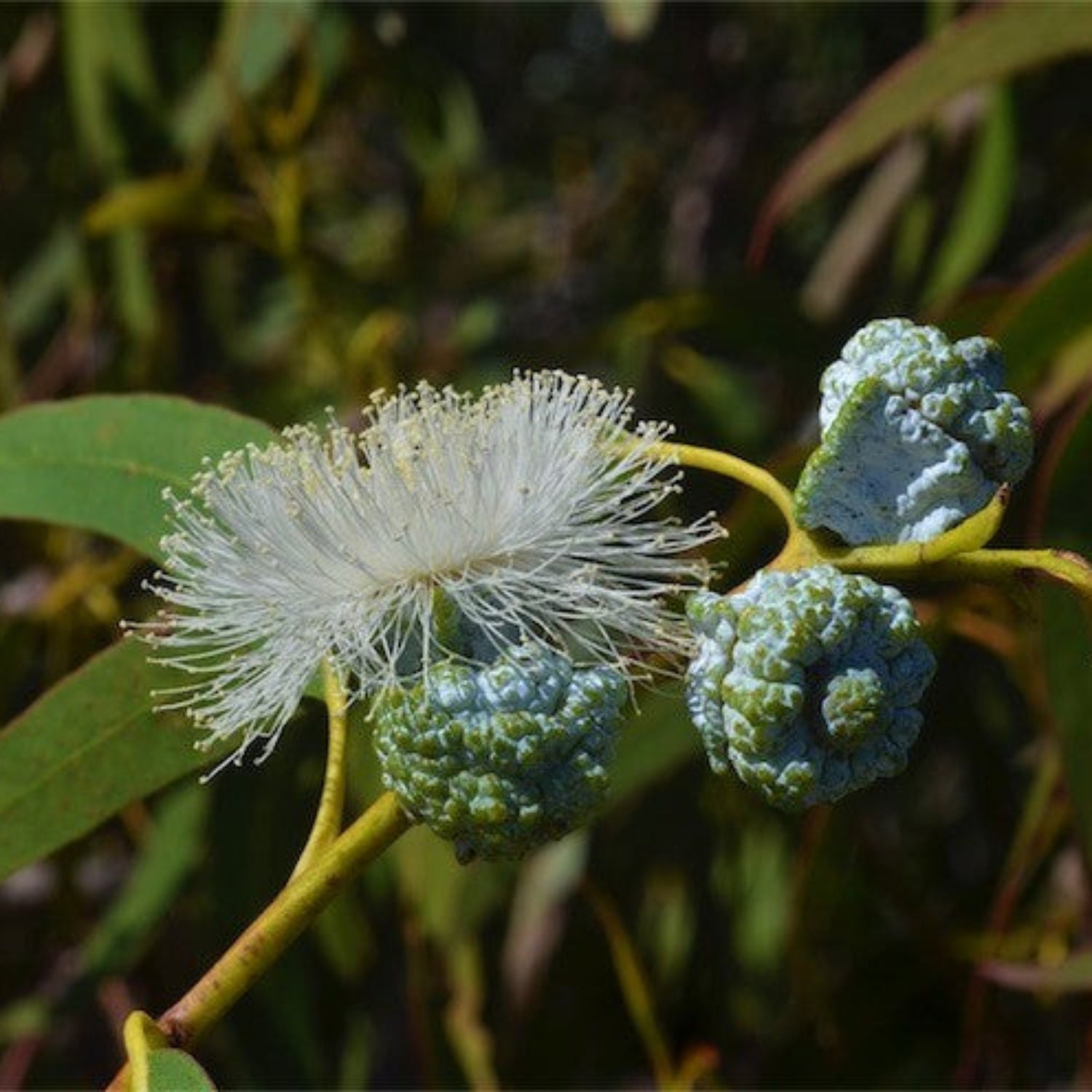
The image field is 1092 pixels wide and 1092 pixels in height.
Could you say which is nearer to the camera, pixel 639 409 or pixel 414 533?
pixel 414 533

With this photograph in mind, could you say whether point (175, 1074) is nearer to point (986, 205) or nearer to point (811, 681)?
point (811, 681)

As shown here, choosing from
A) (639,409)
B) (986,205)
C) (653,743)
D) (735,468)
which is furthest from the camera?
(639,409)

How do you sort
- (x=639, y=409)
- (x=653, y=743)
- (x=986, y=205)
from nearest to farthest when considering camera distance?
(x=653, y=743) → (x=986, y=205) → (x=639, y=409)

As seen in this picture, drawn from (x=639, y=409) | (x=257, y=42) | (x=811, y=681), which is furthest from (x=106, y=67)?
(x=811, y=681)

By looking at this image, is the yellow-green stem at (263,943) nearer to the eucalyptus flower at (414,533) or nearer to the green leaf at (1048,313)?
the eucalyptus flower at (414,533)

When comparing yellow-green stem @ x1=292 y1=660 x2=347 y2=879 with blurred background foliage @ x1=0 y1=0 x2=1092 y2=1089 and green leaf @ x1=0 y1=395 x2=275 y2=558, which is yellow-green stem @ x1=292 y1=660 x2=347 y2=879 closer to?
green leaf @ x1=0 y1=395 x2=275 y2=558

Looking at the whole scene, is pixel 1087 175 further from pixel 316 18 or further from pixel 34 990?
pixel 34 990

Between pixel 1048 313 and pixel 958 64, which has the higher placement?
pixel 958 64

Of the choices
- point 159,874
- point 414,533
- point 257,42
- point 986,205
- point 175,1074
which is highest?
point 257,42
